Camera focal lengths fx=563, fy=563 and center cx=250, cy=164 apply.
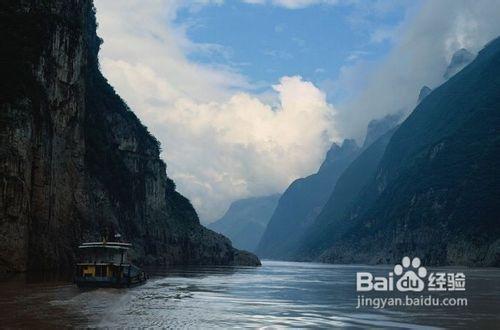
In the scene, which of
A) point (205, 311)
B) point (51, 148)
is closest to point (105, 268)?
point (205, 311)

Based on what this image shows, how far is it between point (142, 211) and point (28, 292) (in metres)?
96.2

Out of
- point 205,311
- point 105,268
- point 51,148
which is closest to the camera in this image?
point 205,311

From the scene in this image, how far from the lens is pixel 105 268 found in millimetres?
54094

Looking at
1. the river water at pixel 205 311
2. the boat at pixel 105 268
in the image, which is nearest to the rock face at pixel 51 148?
the boat at pixel 105 268

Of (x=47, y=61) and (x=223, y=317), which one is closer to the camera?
(x=223, y=317)

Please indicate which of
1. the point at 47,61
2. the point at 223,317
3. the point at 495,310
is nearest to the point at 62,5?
the point at 47,61

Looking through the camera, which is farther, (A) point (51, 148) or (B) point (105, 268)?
(A) point (51, 148)

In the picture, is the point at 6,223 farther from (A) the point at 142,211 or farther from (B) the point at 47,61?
(A) the point at 142,211

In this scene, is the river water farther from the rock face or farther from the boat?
the rock face

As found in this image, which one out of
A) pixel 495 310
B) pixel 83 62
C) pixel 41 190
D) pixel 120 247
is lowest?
pixel 495 310

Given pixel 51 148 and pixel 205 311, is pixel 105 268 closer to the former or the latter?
pixel 205 311

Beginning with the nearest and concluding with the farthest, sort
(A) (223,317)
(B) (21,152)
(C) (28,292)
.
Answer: (A) (223,317) < (C) (28,292) < (B) (21,152)

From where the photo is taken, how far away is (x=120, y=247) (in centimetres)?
5794

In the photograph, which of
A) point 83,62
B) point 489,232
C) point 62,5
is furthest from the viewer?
point 489,232
